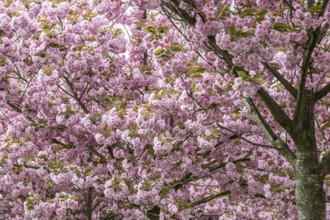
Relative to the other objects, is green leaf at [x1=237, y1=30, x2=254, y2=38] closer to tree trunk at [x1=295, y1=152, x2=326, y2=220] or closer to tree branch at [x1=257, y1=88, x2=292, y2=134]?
tree branch at [x1=257, y1=88, x2=292, y2=134]

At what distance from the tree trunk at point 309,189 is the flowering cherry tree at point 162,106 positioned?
0.5 inches

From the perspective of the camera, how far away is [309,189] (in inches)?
259

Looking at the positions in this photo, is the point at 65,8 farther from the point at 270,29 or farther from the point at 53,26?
the point at 270,29

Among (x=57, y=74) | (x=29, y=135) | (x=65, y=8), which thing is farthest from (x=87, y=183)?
(x=65, y=8)

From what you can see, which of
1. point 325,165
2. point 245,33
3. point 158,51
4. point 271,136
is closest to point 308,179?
point 325,165

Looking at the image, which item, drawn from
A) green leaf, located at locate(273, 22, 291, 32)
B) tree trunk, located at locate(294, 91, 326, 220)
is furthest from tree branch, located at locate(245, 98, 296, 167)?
green leaf, located at locate(273, 22, 291, 32)

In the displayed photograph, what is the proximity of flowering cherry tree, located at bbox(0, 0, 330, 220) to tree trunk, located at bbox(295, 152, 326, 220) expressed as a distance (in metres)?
0.01

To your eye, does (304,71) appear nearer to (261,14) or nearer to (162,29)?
(261,14)

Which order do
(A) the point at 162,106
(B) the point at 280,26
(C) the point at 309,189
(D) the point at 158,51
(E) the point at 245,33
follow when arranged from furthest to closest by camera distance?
(A) the point at 162,106
(C) the point at 309,189
(D) the point at 158,51
(B) the point at 280,26
(E) the point at 245,33

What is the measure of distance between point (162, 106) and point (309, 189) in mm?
2713

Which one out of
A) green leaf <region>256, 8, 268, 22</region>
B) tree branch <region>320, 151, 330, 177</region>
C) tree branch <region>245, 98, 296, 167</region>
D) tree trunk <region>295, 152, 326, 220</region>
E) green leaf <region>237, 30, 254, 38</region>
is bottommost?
tree trunk <region>295, 152, 326, 220</region>

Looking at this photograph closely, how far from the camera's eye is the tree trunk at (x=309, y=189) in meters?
6.53

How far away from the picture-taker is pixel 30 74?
8750mm

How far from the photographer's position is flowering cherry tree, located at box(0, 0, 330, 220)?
6.49m
